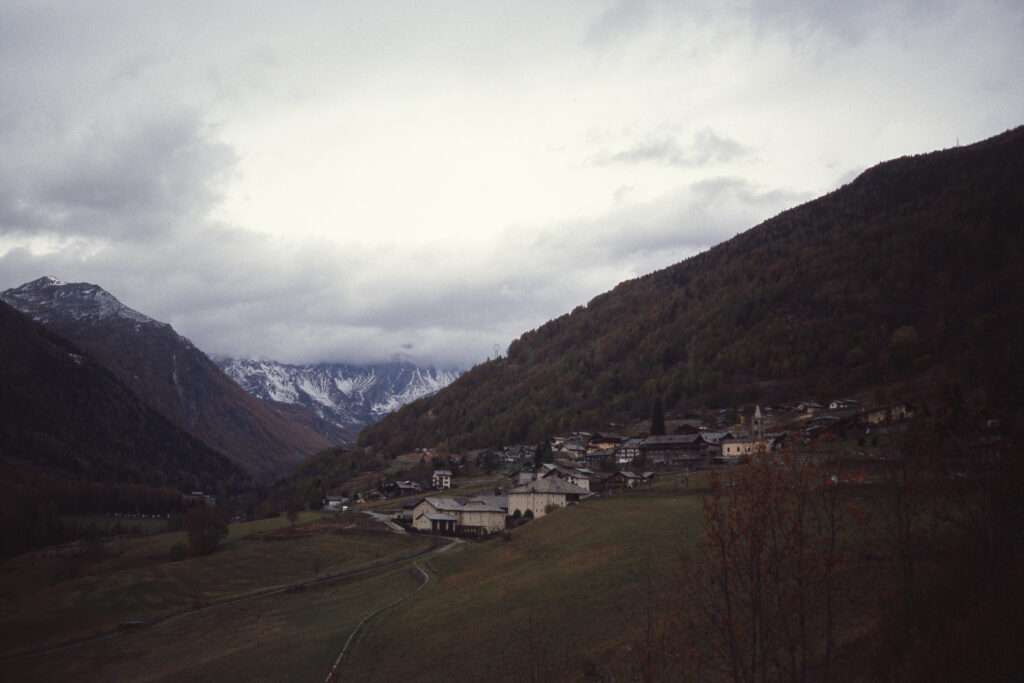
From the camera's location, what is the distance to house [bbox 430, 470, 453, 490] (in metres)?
138

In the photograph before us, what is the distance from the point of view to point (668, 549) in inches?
1686

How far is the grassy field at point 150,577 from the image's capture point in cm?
6969

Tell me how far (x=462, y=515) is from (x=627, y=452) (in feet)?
131

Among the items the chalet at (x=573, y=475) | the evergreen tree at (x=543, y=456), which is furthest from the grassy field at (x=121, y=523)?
the chalet at (x=573, y=475)

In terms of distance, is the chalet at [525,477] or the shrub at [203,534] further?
the chalet at [525,477]

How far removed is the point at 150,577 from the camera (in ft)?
266

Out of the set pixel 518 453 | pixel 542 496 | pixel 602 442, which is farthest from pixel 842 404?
pixel 518 453

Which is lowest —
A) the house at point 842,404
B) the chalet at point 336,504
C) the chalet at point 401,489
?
Result: the chalet at point 336,504

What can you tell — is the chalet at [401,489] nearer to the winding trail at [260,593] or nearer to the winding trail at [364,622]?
the winding trail at [260,593]

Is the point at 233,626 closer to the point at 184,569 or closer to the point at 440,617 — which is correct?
the point at 440,617

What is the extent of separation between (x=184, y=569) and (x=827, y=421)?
9188 cm

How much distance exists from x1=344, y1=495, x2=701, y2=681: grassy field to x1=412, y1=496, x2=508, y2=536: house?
32616 millimetres

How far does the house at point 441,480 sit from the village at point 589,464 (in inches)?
10.3

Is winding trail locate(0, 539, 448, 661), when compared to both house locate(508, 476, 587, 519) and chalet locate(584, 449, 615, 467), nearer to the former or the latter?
house locate(508, 476, 587, 519)
